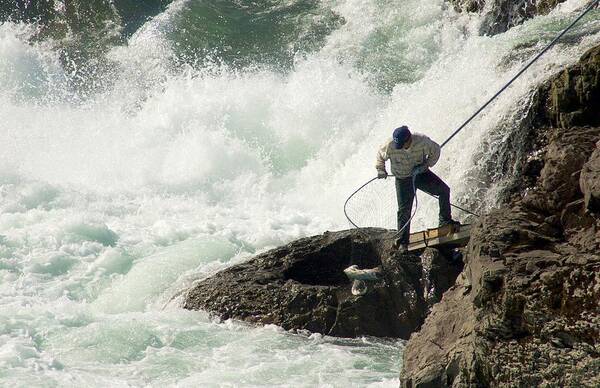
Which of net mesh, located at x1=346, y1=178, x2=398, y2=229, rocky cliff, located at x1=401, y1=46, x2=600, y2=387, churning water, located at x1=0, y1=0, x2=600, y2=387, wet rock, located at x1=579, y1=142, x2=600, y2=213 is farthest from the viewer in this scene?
net mesh, located at x1=346, y1=178, x2=398, y2=229

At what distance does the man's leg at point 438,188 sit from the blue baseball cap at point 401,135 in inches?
15.9

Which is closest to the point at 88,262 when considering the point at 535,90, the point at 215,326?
the point at 215,326

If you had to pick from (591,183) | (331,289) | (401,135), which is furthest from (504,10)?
(591,183)

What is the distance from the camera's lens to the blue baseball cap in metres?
8.00

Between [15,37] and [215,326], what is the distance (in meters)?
12.1

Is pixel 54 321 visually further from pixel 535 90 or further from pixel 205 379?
pixel 535 90

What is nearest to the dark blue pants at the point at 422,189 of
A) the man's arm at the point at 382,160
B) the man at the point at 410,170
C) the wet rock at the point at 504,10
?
the man at the point at 410,170

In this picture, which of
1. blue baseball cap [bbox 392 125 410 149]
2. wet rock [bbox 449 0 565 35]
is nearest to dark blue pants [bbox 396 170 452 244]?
blue baseball cap [bbox 392 125 410 149]

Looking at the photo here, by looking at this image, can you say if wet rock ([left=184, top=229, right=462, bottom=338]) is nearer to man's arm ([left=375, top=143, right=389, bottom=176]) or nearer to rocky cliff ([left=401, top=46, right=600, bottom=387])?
man's arm ([left=375, top=143, right=389, bottom=176])

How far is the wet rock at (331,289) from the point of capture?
809 centimetres

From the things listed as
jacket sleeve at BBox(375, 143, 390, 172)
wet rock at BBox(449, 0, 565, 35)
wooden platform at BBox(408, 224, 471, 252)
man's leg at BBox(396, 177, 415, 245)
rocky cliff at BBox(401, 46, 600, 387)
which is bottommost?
rocky cliff at BBox(401, 46, 600, 387)

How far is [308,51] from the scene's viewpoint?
16.7 m

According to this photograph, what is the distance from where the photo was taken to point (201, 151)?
14195 millimetres

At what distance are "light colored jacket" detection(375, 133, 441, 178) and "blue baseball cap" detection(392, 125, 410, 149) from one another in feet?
0.39
